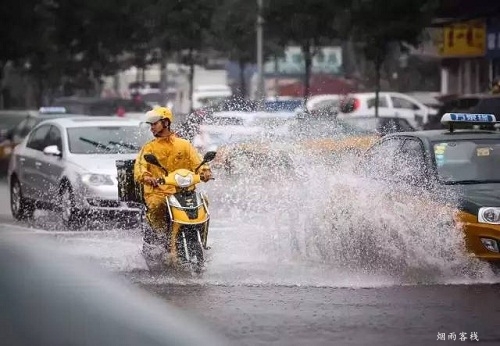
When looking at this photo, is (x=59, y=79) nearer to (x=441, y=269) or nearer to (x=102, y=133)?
(x=102, y=133)

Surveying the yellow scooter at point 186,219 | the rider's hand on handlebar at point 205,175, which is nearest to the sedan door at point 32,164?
the rider's hand on handlebar at point 205,175

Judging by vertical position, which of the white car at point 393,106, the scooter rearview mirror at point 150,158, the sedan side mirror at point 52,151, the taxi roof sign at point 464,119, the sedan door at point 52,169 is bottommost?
the white car at point 393,106

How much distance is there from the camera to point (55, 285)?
12727 millimetres

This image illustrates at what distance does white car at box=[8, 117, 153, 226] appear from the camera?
18.5 metres

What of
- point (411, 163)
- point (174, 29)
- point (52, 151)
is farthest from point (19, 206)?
point (174, 29)

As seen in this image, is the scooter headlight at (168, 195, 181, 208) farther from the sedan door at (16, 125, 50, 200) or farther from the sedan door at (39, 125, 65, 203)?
the sedan door at (16, 125, 50, 200)

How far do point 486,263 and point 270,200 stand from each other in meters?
3.08

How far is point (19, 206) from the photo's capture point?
20875mm

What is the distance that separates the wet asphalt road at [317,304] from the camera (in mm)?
9750

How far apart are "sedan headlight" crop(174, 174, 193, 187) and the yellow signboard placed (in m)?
28.6

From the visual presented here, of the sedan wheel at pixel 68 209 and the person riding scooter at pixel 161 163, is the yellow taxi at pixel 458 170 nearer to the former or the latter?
the person riding scooter at pixel 161 163

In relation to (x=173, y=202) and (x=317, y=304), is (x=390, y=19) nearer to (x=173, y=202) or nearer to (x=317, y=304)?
(x=173, y=202)

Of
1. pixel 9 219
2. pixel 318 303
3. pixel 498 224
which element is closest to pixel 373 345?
pixel 318 303

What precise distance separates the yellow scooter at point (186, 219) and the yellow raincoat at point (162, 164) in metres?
0.13
